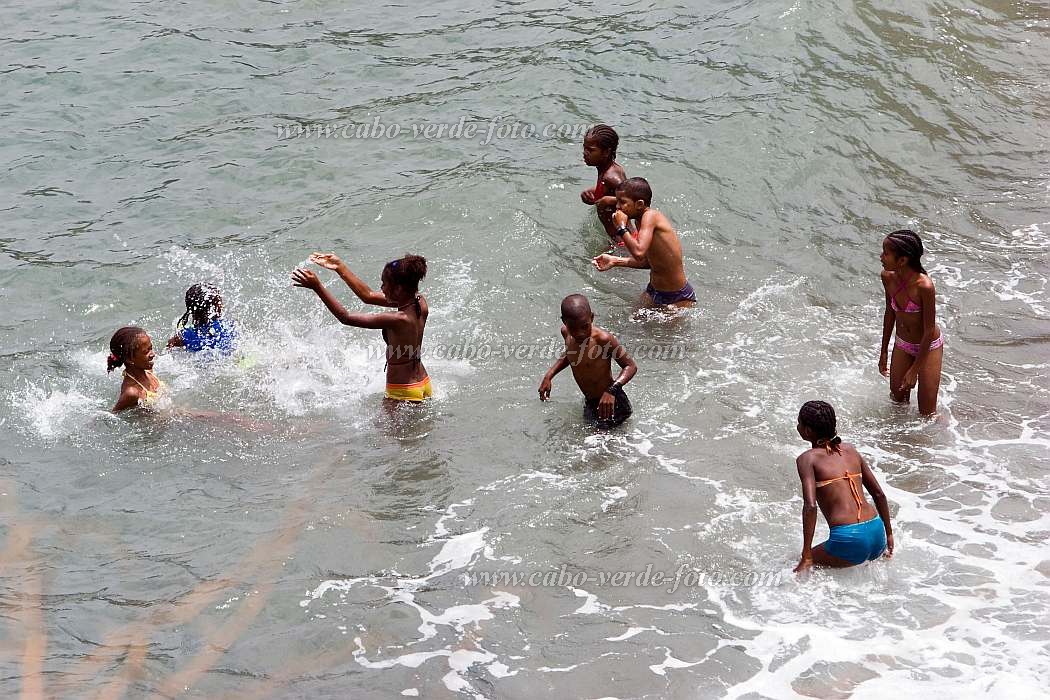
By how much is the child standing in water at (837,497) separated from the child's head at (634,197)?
3.76 m

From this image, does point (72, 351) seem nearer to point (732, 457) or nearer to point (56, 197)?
point (56, 197)

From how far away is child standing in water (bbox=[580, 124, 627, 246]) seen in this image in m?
10.1

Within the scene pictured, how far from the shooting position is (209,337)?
28.6 ft

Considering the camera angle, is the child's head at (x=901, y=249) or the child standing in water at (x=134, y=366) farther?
the child standing in water at (x=134, y=366)

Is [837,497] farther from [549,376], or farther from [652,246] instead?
[652,246]

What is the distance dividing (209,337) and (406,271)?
223cm

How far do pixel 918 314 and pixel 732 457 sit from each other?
5.54 feet

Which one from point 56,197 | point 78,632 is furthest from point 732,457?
point 56,197

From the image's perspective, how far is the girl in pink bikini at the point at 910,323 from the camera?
23.4 ft

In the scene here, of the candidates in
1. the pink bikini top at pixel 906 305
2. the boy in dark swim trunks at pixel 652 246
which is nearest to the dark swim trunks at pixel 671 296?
the boy in dark swim trunks at pixel 652 246

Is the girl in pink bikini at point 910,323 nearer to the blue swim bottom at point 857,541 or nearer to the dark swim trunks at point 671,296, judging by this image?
the blue swim bottom at point 857,541

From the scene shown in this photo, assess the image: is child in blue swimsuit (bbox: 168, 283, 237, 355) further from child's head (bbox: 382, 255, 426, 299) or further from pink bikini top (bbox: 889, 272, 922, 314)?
pink bikini top (bbox: 889, 272, 922, 314)

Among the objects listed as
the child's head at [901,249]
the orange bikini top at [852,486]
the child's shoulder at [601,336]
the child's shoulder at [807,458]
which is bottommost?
the orange bikini top at [852,486]

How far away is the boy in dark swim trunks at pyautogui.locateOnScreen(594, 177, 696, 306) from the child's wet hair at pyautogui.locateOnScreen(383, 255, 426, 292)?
2.09 m
